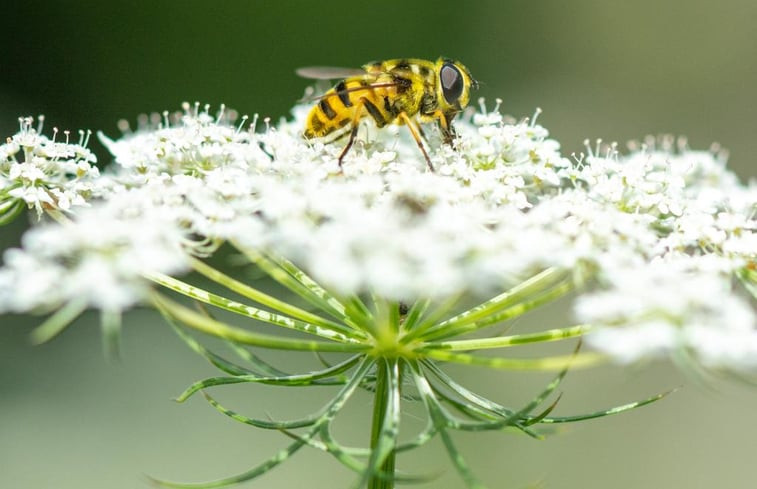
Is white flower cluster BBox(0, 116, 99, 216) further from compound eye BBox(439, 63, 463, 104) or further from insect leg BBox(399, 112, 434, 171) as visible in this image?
compound eye BBox(439, 63, 463, 104)

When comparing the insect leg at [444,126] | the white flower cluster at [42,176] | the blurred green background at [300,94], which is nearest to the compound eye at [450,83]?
the insect leg at [444,126]

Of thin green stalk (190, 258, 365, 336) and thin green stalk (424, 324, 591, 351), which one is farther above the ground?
thin green stalk (190, 258, 365, 336)

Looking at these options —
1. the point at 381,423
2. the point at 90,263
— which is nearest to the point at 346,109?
the point at 381,423

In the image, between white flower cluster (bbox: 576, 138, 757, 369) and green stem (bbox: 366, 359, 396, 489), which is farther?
green stem (bbox: 366, 359, 396, 489)

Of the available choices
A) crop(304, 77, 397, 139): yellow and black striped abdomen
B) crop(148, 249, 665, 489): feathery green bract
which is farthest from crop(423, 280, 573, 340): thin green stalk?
crop(304, 77, 397, 139): yellow and black striped abdomen

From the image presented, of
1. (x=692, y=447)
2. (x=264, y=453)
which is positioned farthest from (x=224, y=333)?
(x=692, y=447)

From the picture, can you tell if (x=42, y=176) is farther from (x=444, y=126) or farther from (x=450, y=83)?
(x=450, y=83)
